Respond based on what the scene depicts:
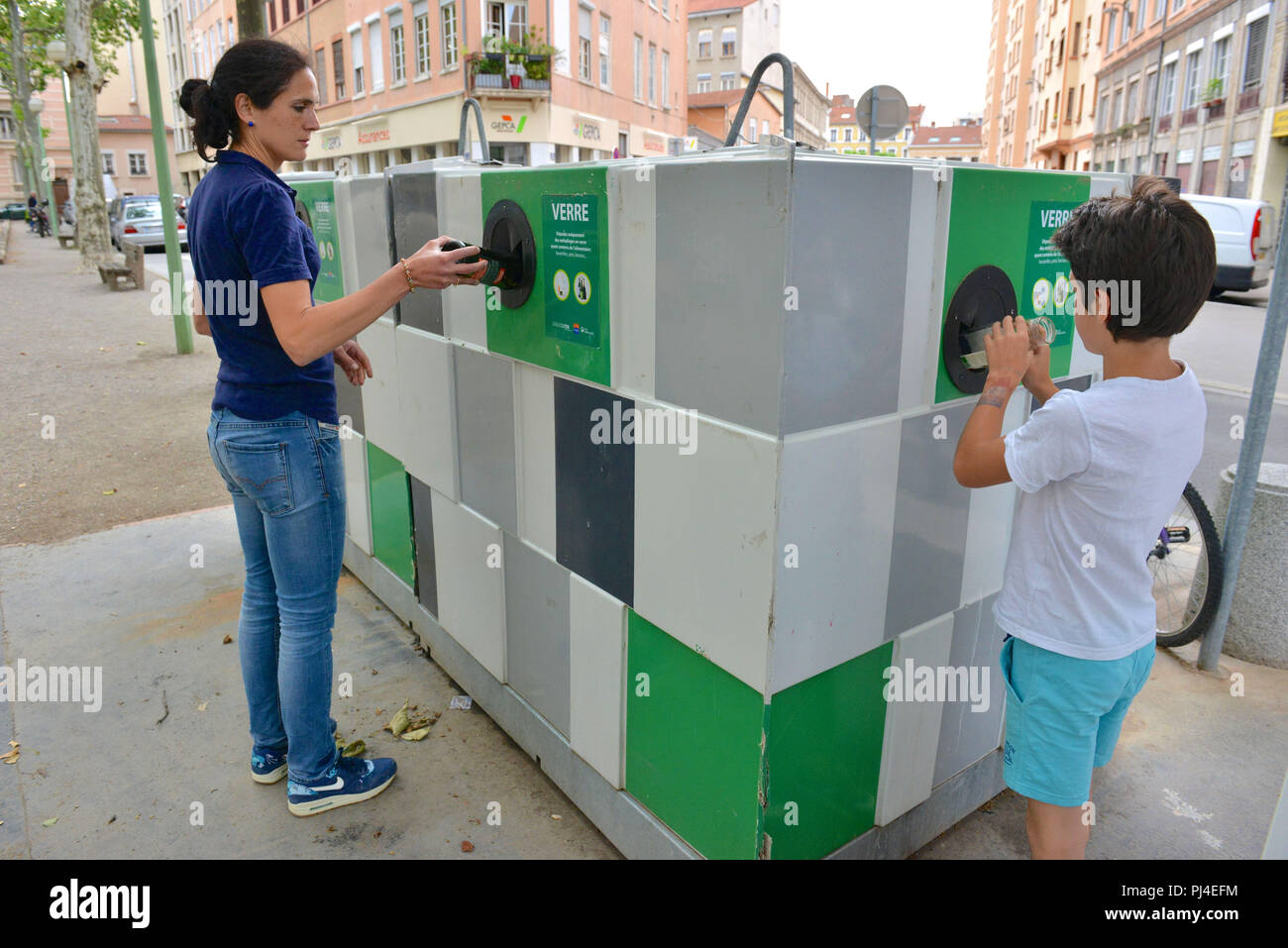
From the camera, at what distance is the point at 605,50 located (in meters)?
29.0

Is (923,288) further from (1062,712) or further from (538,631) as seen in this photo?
(538,631)

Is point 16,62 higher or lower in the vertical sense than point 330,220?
higher

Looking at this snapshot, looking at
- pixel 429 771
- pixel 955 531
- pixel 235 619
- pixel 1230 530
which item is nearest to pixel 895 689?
pixel 955 531

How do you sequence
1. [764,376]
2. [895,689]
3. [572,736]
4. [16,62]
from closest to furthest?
[764,376] → [895,689] → [572,736] → [16,62]

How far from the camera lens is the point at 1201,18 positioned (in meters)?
28.7

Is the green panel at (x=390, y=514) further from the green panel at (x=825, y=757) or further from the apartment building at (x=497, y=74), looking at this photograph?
the apartment building at (x=497, y=74)

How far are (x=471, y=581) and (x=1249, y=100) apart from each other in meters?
29.4

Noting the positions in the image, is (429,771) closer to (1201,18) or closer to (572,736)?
(572,736)

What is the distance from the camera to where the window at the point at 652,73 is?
32594 mm

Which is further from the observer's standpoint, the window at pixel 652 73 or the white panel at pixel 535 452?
the window at pixel 652 73

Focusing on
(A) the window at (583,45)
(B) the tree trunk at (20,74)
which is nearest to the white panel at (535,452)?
(A) the window at (583,45)

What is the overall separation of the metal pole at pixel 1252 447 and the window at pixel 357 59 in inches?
1263

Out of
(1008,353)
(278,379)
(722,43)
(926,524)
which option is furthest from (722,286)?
(722,43)
